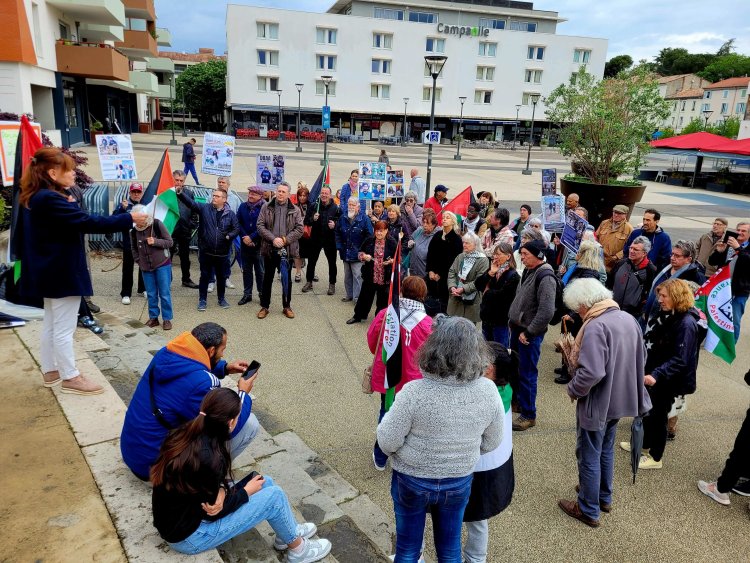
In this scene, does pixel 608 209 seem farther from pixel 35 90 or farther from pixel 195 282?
pixel 35 90

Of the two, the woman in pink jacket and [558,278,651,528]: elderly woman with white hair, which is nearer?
[558,278,651,528]: elderly woman with white hair

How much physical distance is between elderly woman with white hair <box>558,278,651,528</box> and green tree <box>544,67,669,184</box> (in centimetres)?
1042

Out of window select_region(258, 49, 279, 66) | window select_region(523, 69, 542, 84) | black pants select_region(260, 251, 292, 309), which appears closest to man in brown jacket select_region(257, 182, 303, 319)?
black pants select_region(260, 251, 292, 309)

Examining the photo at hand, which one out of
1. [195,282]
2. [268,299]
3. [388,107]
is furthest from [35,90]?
[388,107]

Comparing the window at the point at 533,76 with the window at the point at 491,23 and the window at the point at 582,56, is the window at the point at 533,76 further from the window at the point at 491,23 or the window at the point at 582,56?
the window at the point at 491,23

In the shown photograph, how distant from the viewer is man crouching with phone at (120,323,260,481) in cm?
310

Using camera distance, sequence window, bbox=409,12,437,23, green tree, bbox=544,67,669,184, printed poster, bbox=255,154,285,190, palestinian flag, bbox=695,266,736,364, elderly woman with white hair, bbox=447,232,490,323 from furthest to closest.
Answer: window, bbox=409,12,437,23, green tree, bbox=544,67,669,184, printed poster, bbox=255,154,285,190, elderly woman with white hair, bbox=447,232,490,323, palestinian flag, bbox=695,266,736,364

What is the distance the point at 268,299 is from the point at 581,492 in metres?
5.29

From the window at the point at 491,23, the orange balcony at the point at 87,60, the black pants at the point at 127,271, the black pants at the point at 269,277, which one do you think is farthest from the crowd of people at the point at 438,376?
the window at the point at 491,23

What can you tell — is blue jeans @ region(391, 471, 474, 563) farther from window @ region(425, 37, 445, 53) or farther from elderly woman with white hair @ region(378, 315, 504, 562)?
window @ region(425, 37, 445, 53)

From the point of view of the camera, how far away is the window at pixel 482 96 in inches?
2370

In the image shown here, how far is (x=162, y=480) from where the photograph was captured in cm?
259

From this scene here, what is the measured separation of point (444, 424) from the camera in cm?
254

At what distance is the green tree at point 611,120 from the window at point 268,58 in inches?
1845
